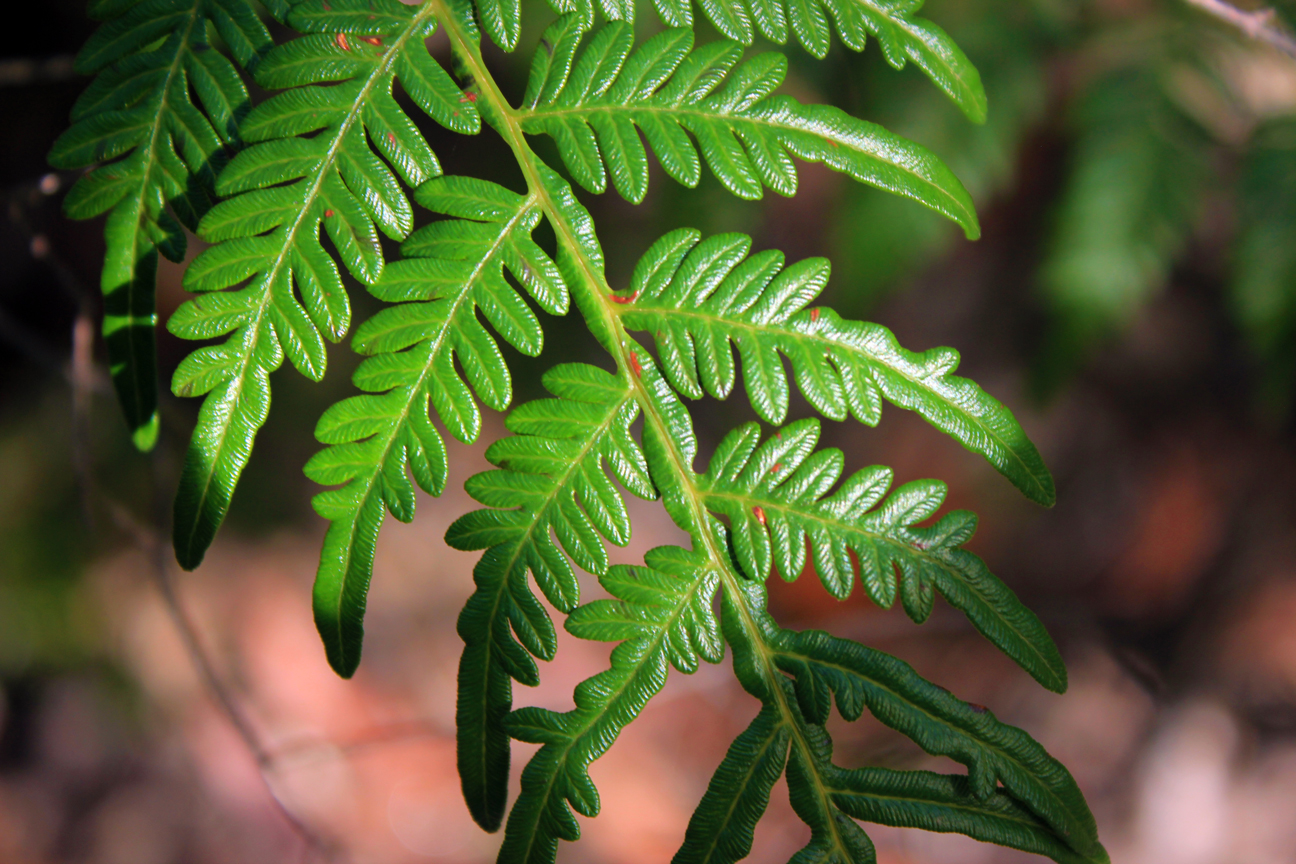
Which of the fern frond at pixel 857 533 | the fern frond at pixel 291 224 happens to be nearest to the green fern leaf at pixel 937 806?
the fern frond at pixel 857 533

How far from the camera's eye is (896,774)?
94 centimetres

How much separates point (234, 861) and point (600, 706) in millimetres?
2553

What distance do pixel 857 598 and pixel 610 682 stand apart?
2.58 metres

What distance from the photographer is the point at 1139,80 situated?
89.7 inches

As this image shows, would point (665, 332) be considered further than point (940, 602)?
No

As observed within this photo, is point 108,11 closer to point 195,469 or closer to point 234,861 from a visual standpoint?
point 195,469

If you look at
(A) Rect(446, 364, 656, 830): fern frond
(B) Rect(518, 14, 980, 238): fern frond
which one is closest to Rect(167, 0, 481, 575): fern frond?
(B) Rect(518, 14, 980, 238): fern frond

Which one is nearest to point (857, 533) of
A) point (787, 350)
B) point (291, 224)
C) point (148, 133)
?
point (787, 350)

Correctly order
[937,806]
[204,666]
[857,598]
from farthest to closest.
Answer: [857,598] < [204,666] < [937,806]

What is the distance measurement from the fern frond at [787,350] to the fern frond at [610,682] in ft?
0.77

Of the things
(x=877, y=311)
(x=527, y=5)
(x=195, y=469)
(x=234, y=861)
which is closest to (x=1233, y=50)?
(x=877, y=311)

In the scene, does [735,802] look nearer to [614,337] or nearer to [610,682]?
[610,682]

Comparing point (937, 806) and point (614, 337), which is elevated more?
point (614, 337)

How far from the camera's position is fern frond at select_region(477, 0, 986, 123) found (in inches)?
39.6
